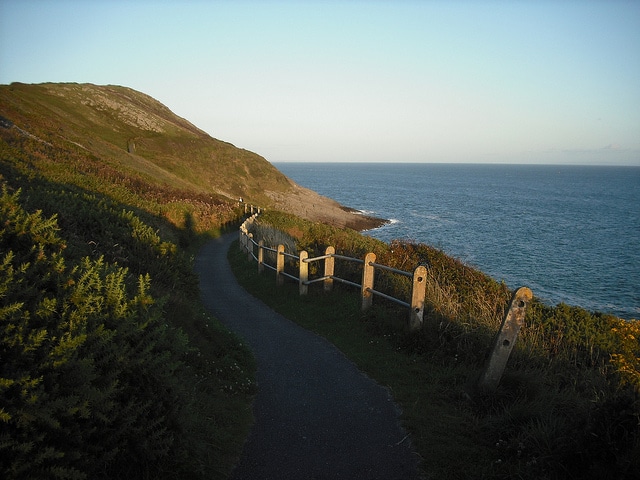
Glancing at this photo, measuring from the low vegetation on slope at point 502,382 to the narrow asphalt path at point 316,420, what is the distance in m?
0.30

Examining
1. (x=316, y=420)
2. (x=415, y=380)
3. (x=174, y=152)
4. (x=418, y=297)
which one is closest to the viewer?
(x=316, y=420)

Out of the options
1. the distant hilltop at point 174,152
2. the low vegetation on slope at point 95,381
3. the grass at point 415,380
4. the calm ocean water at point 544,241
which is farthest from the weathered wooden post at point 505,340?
the distant hilltop at point 174,152

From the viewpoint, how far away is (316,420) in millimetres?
5914

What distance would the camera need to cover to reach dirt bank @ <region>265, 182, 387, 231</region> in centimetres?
5156

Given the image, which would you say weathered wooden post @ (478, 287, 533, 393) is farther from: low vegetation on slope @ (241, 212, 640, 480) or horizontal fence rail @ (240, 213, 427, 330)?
horizontal fence rail @ (240, 213, 427, 330)

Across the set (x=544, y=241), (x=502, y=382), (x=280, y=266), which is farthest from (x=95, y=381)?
(x=544, y=241)

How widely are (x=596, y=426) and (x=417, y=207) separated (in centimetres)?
6962

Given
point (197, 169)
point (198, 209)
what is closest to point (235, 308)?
point (198, 209)

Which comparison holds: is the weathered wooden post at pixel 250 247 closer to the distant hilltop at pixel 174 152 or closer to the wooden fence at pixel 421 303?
the wooden fence at pixel 421 303

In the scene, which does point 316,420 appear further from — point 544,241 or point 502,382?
point 544,241

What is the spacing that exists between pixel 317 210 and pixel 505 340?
163 ft

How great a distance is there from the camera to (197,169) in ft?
190

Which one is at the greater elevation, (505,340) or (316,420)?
(505,340)

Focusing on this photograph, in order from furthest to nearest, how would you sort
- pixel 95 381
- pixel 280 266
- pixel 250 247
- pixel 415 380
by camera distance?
pixel 250 247 → pixel 280 266 → pixel 415 380 → pixel 95 381
